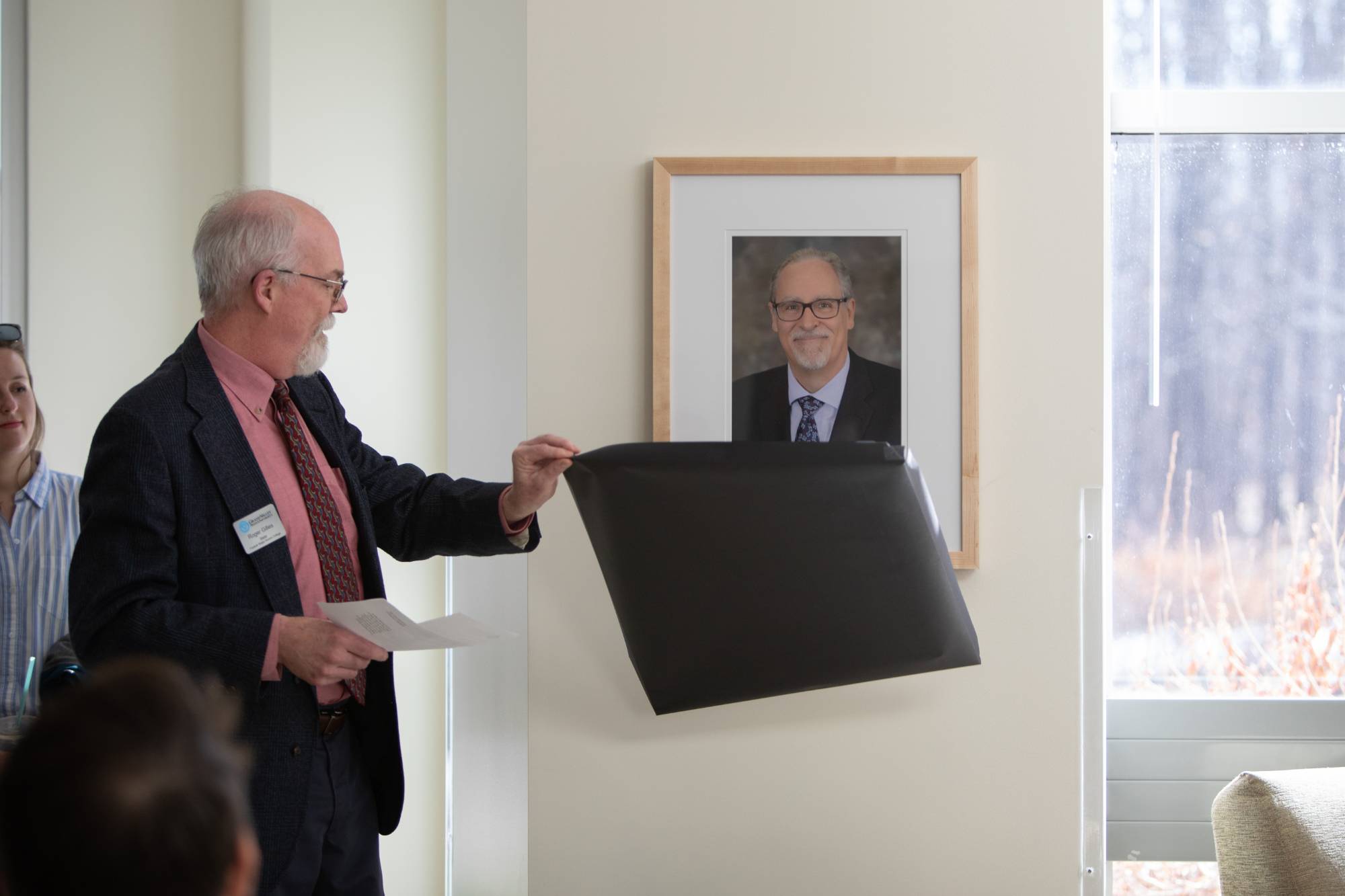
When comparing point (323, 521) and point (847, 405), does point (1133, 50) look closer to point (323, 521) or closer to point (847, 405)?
point (847, 405)

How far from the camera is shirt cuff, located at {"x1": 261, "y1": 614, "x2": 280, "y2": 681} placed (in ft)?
4.88

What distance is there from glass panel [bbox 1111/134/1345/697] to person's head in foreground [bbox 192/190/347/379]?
6.13 ft

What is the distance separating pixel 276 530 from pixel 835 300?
1.11m

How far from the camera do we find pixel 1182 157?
2.45 metres

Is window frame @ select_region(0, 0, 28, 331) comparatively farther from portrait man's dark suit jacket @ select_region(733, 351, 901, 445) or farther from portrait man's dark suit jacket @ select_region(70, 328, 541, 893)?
portrait man's dark suit jacket @ select_region(733, 351, 901, 445)

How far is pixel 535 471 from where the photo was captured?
5.88 ft

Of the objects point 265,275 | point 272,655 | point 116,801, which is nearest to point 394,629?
point 272,655

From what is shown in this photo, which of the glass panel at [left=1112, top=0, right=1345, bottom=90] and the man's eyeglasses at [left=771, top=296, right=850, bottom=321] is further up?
the glass panel at [left=1112, top=0, right=1345, bottom=90]

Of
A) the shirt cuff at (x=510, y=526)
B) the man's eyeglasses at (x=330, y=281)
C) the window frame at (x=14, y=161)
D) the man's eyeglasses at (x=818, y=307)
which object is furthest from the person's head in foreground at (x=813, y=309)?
the window frame at (x=14, y=161)

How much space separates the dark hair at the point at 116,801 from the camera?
0.66 metres

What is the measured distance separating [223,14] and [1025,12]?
225 cm

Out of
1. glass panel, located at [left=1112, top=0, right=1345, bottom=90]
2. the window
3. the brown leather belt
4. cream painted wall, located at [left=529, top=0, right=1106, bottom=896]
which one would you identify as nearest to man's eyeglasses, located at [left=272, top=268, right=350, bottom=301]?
cream painted wall, located at [left=529, top=0, right=1106, bottom=896]

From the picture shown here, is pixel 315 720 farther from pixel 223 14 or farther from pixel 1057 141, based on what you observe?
pixel 223 14

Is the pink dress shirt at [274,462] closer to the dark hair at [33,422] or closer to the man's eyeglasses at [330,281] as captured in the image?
the man's eyeglasses at [330,281]
